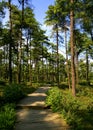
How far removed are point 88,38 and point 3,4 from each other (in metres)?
18.1

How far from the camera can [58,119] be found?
12.0 meters

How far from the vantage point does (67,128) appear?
409 inches

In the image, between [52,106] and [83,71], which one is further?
[83,71]

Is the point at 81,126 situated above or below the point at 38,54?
below

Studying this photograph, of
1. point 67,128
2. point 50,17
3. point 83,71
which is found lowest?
point 67,128

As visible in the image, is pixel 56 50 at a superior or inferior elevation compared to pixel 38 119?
superior

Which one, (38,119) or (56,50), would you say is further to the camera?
(56,50)

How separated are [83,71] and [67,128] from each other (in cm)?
7405

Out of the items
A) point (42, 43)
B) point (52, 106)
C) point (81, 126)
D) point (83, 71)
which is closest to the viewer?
point (81, 126)

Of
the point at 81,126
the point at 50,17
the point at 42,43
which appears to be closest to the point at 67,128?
the point at 81,126

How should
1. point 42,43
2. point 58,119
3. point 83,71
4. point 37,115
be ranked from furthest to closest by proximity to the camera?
1. point 83,71
2. point 42,43
3. point 37,115
4. point 58,119

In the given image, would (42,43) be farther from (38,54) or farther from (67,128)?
(67,128)

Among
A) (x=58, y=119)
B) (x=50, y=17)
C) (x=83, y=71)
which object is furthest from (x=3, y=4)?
(x=83, y=71)

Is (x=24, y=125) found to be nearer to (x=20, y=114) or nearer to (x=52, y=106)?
(x=20, y=114)
